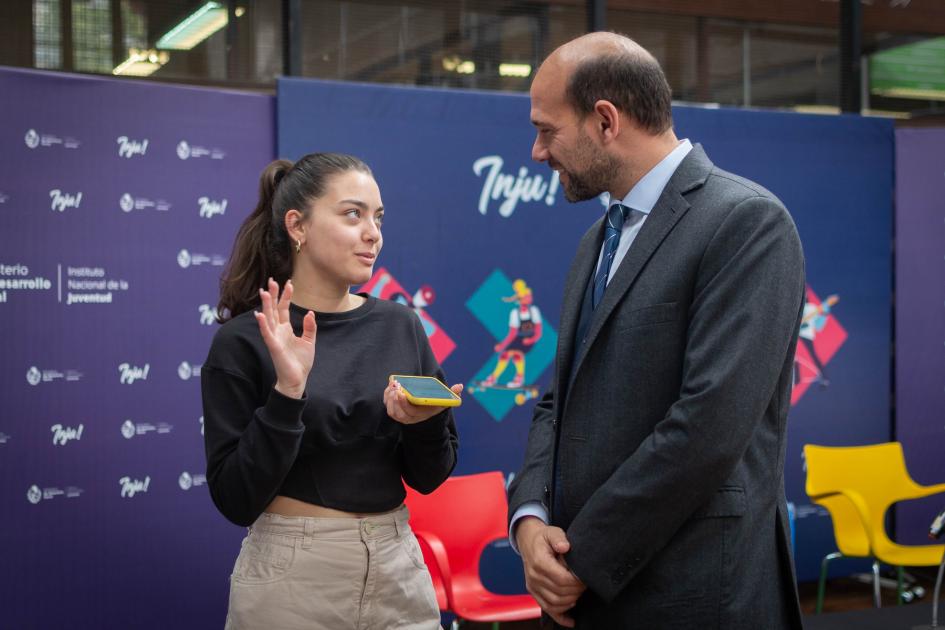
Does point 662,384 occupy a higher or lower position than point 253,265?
lower

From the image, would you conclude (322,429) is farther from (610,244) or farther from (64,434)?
(64,434)

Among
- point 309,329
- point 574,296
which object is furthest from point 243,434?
point 574,296

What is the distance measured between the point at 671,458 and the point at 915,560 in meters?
3.53

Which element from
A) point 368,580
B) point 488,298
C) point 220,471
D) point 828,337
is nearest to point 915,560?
point 828,337

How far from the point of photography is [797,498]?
527 cm

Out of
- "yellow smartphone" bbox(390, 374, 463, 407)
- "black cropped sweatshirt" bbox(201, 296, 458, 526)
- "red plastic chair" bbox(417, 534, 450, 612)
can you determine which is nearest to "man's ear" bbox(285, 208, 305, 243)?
→ "black cropped sweatshirt" bbox(201, 296, 458, 526)

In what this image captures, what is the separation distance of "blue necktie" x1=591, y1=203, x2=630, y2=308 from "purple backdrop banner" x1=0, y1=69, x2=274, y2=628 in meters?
2.77

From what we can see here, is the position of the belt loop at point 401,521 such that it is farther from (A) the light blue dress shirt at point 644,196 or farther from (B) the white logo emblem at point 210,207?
(B) the white logo emblem at point 210,207

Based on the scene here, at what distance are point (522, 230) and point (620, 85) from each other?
310 cm

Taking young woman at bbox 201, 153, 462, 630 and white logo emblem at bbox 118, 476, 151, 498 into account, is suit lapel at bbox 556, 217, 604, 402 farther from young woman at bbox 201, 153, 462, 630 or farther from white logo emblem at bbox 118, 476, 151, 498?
white logo emblem at bbox 118, 476, 151, 498

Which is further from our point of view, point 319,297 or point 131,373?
point 131,373

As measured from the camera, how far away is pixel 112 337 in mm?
3998

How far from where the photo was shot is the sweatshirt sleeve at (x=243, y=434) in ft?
6.23

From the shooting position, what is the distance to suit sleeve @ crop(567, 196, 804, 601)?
147cm
